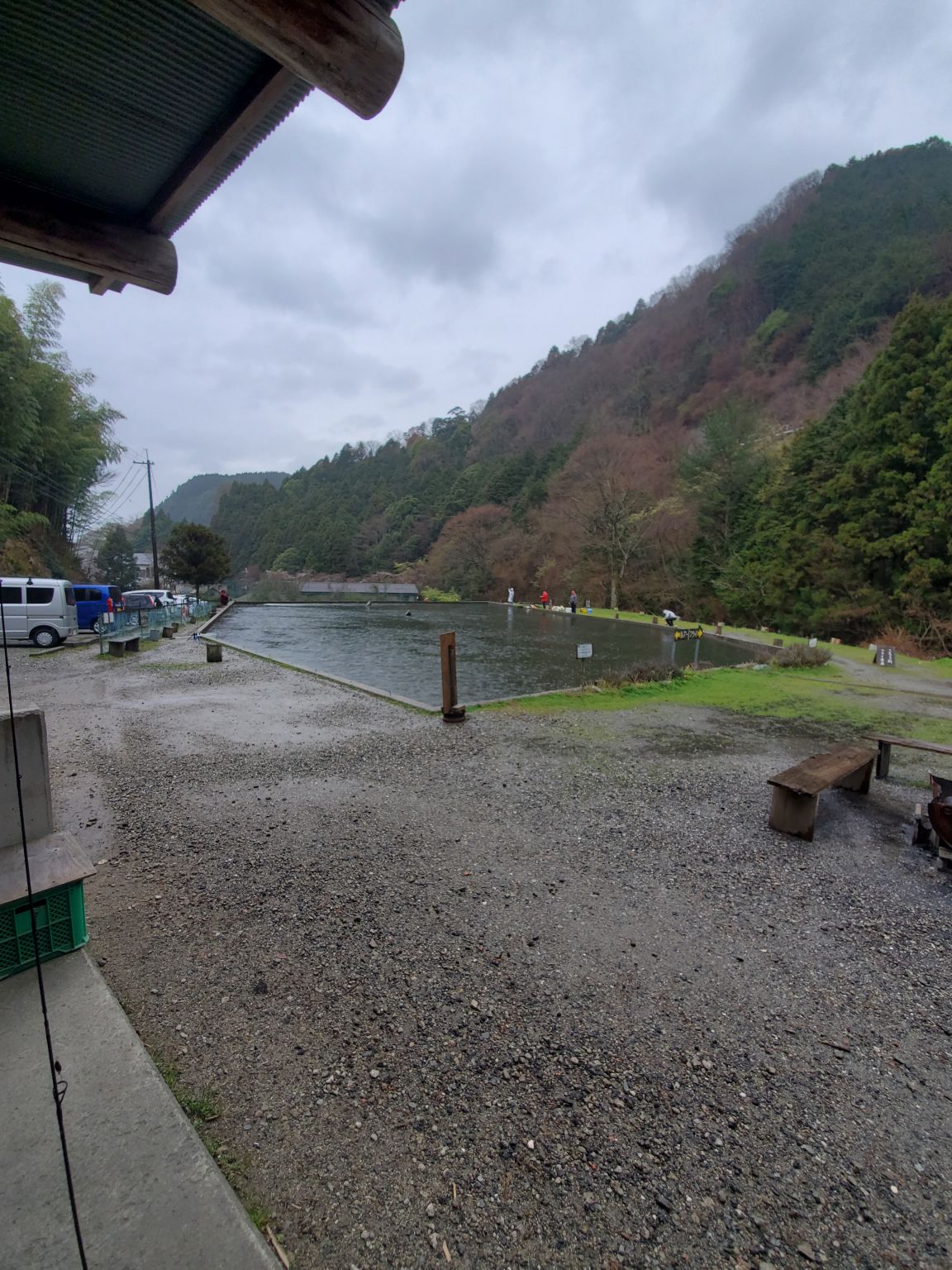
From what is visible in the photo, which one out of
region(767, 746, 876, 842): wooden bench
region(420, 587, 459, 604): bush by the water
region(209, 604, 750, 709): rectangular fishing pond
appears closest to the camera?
region(767, 746, 876, 842): wooden bench

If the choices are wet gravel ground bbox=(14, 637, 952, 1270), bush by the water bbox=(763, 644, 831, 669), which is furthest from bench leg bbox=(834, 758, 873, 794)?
bush by the water bbox=(763, 644, 831, 669)

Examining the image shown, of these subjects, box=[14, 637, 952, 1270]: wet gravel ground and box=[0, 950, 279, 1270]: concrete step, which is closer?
box=[0, 950, 279, 1270]: concrete step

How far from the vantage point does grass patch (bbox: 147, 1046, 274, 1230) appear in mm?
1432

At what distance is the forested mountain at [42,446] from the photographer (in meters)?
14.8

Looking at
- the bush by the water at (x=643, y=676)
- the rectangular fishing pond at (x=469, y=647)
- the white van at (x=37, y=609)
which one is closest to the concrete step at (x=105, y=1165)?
the rectangular fishing pond at (x=469, y=647)

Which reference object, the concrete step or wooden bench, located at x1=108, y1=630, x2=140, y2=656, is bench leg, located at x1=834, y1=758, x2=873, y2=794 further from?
wooden bench, located at x1=108, y1=630, x2=140, y2=656

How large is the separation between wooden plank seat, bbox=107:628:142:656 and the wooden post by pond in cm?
834

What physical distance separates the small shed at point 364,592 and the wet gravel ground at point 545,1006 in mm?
32000

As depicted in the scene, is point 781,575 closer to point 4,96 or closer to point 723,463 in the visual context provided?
point 723,463

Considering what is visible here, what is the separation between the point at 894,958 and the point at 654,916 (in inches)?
40.1

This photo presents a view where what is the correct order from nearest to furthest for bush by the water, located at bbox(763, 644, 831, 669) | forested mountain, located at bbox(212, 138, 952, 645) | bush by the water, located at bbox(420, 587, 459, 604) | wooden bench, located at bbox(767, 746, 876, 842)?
wooden bench, located at bbox(767, 746, 876, 842) → bush by the water, located at bbox(763, 644, 831, 669) → forested mountain, located at bbox(212, 138, 952, 645) → bush by the water, located at bbox(420, 587, 459, 604)

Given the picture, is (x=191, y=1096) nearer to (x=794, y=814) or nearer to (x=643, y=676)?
Answer: (x=794, y=814)

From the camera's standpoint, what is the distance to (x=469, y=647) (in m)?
15.1

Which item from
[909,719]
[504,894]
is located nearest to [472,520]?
[909,719]
